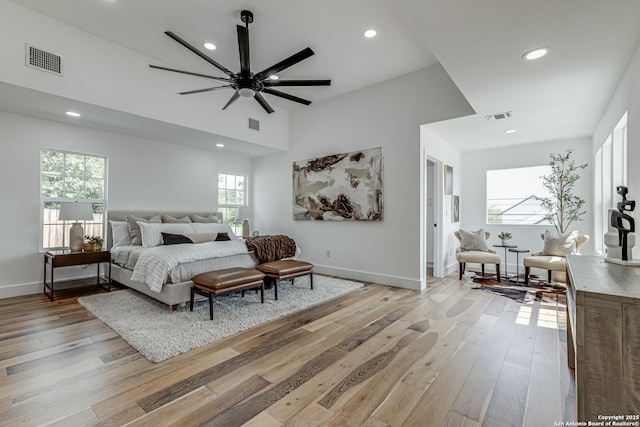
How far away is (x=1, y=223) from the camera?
3893mm

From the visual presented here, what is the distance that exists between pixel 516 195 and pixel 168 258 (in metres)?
6.35

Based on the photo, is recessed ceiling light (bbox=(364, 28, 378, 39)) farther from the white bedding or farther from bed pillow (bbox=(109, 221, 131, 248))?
bed pillow (bbox=(109, 221, 131, 248))

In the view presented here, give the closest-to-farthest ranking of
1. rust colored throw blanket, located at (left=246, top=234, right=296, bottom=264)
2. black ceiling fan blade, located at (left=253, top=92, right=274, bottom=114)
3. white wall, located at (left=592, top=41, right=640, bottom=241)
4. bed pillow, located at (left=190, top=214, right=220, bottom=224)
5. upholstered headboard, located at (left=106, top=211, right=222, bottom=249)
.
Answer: white wall, located at (left=592, top=41, right=640, bottom=241) → black ceiling fan blade, located at (left=253, top=92, right=274, bottom=114) → rust colored throw blanket, located at (left=246, top=234, right=296, bottom=264) → upholstered headboard, located at (left=106, top=211, right=222, bottom=249) → bed pillow, located at (left=190, top=214, right=220, bottom=224)

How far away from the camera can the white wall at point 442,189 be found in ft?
15.9

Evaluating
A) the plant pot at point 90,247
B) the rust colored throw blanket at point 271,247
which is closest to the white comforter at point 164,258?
the rust colored throw blanket at point 271,247

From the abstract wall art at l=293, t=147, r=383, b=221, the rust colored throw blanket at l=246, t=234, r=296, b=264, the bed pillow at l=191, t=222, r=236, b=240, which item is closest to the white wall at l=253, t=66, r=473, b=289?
the abstract wall art at l=293, t=147, r=383, b=221

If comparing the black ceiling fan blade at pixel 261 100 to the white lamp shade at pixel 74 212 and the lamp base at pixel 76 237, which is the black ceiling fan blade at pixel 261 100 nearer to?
the white lamp shade at pixel 74 212

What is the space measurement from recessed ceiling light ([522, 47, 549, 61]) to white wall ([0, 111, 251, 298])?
219 inches

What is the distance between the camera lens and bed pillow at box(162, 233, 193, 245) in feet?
14.5

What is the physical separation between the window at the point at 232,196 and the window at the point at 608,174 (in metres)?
6.20

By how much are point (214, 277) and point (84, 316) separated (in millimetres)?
1501

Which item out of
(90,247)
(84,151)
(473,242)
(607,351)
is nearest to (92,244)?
(90,247)

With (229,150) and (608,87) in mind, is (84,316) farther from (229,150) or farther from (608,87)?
(608,87)

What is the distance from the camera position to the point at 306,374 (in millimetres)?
2096
